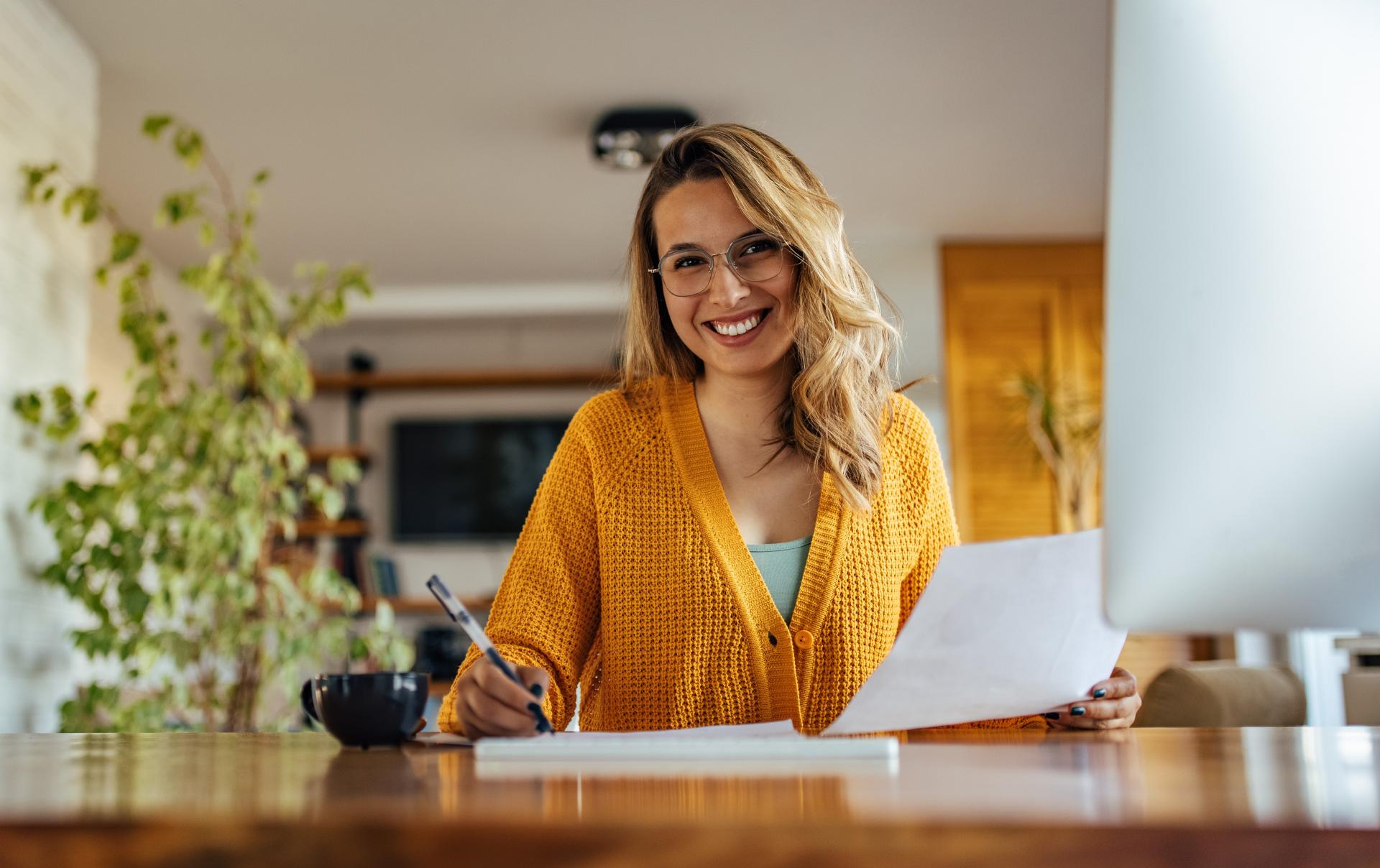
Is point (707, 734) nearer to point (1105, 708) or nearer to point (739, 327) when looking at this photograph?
point (1105, 708)

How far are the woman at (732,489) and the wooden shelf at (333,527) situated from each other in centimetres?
501

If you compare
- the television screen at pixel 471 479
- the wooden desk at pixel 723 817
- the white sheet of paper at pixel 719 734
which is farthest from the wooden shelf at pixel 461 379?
the wooden desk at pixel 723 817

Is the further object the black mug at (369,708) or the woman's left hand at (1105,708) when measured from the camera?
the woman's left hand at (1105,708)

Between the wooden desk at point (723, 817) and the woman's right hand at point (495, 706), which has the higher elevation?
the wooden desk at point (723, 817)

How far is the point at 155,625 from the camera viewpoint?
15.4 ft

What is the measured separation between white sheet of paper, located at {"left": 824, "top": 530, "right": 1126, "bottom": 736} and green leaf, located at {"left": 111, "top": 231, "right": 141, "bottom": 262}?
2.92 m

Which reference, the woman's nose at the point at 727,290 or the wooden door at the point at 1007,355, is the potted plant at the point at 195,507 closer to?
the woman's nose at the point at 727,290

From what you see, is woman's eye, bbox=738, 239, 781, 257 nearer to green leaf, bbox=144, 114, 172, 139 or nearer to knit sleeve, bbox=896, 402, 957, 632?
knit sleeve, bbox=896, 402, 957, 632

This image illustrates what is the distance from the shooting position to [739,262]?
5.15 ft

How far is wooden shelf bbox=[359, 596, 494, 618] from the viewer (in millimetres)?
6168

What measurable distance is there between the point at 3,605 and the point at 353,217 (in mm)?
2581

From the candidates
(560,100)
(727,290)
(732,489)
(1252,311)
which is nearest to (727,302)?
(727,290)

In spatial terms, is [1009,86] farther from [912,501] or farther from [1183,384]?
[1183,384]

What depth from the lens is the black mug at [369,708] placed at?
91 cm
